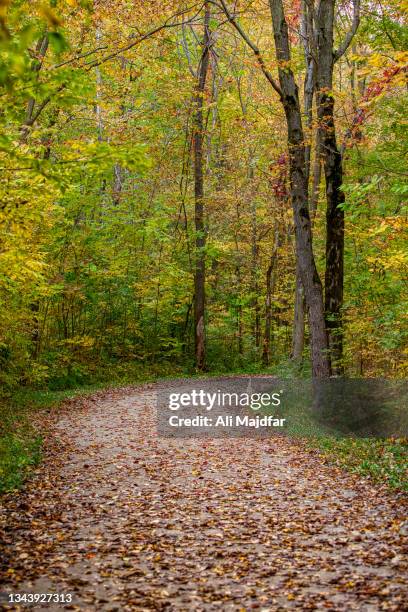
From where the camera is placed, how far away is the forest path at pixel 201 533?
527 centimetres

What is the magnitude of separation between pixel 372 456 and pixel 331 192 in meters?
6.19

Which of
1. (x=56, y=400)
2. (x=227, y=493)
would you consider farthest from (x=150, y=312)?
(x=227, y=493)

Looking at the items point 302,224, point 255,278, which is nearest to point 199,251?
point 255,278

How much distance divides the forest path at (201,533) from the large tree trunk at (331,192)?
3.45m

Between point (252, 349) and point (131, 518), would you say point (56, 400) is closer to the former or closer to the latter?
point (131, 518)

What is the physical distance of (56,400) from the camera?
54.0 ft

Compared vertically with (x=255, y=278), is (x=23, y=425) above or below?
below

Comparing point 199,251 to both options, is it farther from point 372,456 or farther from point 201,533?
point 201,533

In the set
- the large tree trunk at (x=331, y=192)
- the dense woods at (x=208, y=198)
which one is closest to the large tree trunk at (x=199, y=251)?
the dense woods at (x=208, y=198)

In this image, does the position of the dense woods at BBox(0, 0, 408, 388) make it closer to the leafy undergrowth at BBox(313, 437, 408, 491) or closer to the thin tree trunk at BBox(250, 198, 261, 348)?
the thin tree trunk at BBox(250, 198, 261, 348)

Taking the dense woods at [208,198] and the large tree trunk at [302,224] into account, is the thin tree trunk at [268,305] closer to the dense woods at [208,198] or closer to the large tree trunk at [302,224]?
the dense woods at [208,198]

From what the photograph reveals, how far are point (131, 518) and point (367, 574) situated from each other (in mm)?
2995

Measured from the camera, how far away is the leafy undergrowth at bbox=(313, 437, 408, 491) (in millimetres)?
8875

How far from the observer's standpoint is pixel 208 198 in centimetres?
2423
